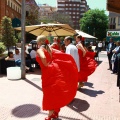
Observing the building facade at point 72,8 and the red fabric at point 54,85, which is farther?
the building facade at point 72,8

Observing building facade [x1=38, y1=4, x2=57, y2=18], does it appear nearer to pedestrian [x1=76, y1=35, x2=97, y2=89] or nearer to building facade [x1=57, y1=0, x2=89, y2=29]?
building facade [x1=57, y1=0, x2=89, y2=29]

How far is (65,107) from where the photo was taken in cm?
516

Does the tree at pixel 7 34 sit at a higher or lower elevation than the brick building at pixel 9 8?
lower

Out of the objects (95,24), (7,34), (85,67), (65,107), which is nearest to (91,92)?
(85,67)

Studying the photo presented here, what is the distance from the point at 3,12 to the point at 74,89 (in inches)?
1738

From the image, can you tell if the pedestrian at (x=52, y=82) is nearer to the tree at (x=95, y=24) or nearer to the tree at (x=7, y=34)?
the tree at (x=7, y=34)

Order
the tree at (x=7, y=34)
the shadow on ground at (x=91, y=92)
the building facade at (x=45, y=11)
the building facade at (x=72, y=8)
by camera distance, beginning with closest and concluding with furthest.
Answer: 1. the shadow on ground at (x=91, y=92)
2. the tree at (x=7, y=34)
3. the building facade at (x=45, y=11)
4. the building facade at (x=72, y=8)

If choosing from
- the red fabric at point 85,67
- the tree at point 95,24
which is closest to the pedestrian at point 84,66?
the red fabric at point 85,67

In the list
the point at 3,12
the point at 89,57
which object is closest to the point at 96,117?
the point at 89,57

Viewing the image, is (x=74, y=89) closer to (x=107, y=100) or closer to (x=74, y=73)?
(x=74, y=73)

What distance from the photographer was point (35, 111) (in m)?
4.87

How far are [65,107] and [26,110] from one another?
0.98 metres

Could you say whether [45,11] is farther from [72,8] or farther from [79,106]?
[79,106]

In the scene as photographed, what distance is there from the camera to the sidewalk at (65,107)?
15.2 feet
